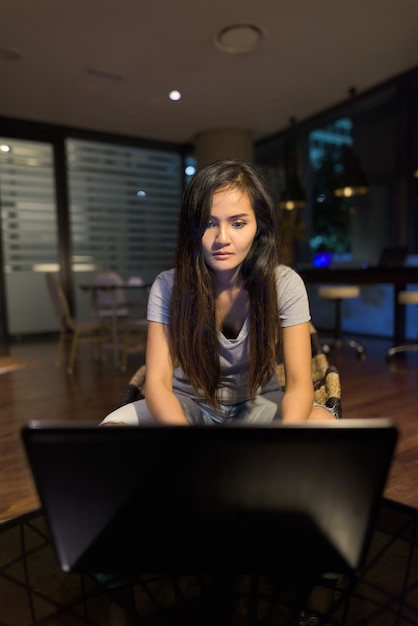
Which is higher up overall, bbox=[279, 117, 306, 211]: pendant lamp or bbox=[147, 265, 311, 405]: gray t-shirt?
bbox=[279, 117, 306, 211]: pendant lamp

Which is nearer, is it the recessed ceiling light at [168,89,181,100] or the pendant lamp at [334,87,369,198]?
the pendant lamp at [334,87,369,198]

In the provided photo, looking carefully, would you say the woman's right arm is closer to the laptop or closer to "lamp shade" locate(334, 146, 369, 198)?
the laptop

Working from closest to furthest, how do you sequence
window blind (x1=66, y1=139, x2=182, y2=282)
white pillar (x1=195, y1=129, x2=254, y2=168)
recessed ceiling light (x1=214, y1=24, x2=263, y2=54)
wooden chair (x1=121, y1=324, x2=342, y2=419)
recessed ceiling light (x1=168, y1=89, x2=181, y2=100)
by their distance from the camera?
wooden chair (x1=121, y1=324, x2=342, y2=419) < recessed ceiling light (x1=214, y1=24, x2=263, y2=54) < recessed ceiling light (x1=168, y1=89, x2=181, y2=100) < white pillar (x1=195, y1=129, x2=254, y2=168) < window blind (x1=66, y1=139, x2=182, y2=282)

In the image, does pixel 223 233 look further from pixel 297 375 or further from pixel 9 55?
pixel 9 55

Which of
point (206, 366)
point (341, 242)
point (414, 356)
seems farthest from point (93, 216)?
point (206, 366)

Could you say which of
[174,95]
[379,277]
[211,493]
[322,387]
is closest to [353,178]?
[379,277]

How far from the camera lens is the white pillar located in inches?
230

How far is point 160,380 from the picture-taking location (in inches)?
37.1

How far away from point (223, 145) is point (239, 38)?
2.25 m

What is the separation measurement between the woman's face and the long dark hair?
A: 5 centimetres

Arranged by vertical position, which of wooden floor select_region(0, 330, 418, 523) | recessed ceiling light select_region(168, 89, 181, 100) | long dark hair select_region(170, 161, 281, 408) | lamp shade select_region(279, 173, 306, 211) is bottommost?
wooden floor select_region(0, 330, 418, 523)

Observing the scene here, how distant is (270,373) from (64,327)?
3304mm

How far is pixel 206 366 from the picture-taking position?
1.03 metres

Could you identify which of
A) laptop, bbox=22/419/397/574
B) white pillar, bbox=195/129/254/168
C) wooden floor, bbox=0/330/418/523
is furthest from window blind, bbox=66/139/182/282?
laptop, bbox=22/419/397/574
